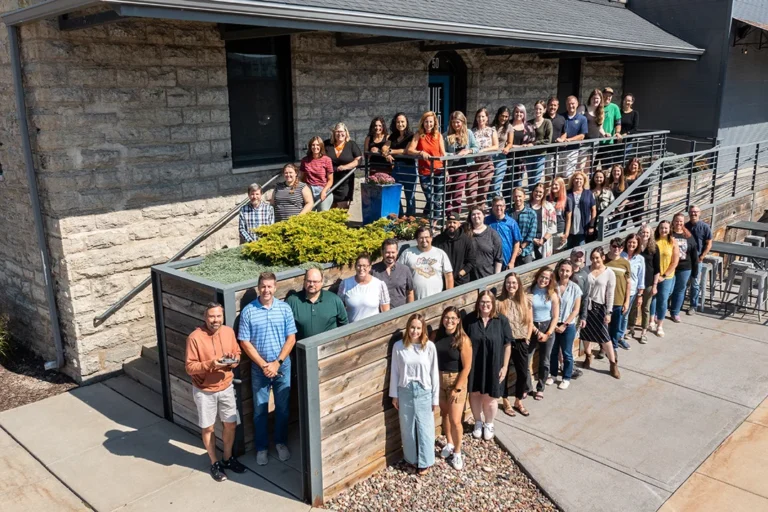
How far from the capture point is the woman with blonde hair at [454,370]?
6.42m

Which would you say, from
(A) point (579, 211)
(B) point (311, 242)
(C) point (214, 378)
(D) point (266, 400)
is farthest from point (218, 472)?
(A) point (579, 211)

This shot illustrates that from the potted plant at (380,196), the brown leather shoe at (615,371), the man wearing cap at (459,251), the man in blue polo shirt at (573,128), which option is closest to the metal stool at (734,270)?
the man in blue polo shirt at (573,128)

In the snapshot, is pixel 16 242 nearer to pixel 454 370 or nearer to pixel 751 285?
pixel 454 370

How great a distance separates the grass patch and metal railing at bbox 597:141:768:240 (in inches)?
191

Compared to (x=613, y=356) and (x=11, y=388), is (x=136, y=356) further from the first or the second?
(x=613, y=356)

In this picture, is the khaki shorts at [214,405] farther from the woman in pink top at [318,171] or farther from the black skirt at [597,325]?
the black skirt at [597,325]

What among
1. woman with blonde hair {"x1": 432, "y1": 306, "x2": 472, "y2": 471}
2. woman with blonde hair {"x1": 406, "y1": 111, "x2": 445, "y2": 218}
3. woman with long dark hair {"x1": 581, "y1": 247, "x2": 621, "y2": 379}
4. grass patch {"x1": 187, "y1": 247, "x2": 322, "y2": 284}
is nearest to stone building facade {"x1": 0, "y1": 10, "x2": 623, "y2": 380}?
grass patch {"x1": 187, "y1": 247, "x2": 322, "y2": 284}

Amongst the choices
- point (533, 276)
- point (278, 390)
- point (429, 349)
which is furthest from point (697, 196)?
point (278, 390)

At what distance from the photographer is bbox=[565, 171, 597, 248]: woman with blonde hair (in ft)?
31.3

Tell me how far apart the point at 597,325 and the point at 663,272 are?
1.97 m

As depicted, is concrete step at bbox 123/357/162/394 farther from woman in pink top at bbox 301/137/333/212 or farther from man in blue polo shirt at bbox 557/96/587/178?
man in blue polo shirt at bbox 557/96/587/178

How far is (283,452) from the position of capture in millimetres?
6551

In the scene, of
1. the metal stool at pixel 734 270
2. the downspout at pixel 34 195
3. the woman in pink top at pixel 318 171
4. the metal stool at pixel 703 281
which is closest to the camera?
the downspout at pixel 34 195

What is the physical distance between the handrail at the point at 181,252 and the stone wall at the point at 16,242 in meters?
0.99
